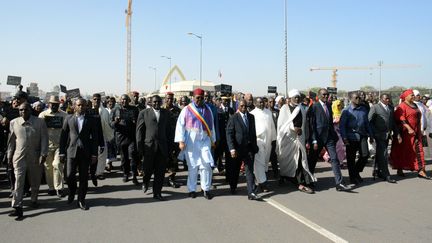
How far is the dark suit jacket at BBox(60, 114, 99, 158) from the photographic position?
675 cm

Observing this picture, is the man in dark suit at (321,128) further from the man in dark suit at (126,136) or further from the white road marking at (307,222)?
the man in dark suit at (126,136)

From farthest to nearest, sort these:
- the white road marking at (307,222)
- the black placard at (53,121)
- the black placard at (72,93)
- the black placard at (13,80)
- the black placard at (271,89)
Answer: the black placard at (271,89) → the black placard at (13,80) → the black placard at (72,93) → the black placard at (53,121) → the white road marking at (307,222)

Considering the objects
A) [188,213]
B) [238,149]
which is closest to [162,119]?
[238,149]

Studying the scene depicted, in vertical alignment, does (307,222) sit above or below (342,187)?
below

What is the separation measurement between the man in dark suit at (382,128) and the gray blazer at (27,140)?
7.32 metres

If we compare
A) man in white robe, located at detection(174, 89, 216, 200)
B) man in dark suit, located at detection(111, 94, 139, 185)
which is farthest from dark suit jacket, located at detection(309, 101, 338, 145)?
man in dark suit, located at detection(111, 94, 139, 185)

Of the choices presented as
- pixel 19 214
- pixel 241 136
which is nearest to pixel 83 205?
pixel 19 214

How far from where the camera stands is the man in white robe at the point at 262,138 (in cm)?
791

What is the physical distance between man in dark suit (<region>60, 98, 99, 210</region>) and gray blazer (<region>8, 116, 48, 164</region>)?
13.7 inches

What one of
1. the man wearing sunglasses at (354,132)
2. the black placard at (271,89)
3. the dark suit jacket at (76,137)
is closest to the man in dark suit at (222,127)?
the man wearing sunglasses at (354,132)

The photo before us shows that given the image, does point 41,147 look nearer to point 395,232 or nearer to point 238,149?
point 238,149

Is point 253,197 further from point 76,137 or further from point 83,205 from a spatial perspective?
point 76,137

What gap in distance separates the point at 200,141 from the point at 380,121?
14.9ft

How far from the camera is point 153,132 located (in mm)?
7453
